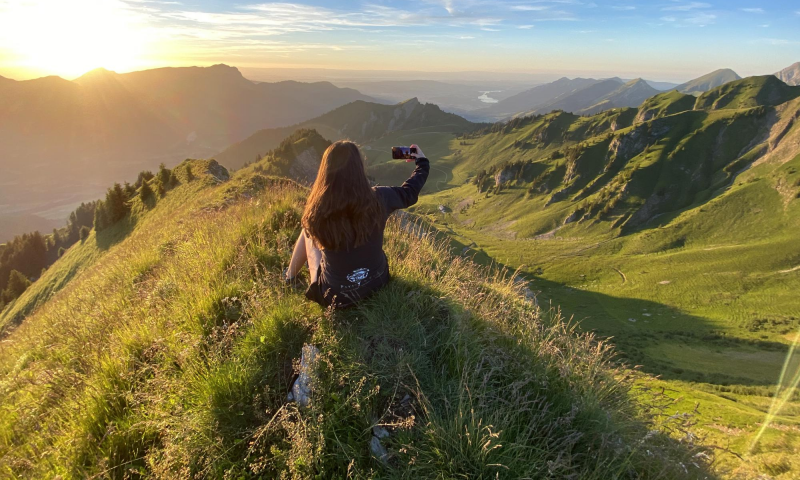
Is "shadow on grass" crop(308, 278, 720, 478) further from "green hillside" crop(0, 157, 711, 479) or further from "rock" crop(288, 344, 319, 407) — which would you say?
"rock" crop(288, 344, 319, 407)

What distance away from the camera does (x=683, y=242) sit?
365 feet

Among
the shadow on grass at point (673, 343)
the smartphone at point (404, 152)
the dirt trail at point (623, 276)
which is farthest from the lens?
the dirt trail at point (623, 276)

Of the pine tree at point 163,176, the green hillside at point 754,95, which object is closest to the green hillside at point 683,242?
the green hillside at point 754,95

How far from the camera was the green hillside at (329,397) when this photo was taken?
→ 2746mm

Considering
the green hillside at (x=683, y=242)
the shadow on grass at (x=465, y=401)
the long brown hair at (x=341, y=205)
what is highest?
the long brown hair at (x=341, y=205)

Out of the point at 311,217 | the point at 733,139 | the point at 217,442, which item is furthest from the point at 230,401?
the point at 733,139

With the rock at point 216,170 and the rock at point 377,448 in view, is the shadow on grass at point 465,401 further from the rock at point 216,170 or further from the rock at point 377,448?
the rock at point 216,170

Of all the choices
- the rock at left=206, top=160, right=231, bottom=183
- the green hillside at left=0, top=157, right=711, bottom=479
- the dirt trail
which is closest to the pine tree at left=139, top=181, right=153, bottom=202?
the rock at left=206, top=160, right=231, bottom=183

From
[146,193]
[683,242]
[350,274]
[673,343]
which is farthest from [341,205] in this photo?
[683,242]

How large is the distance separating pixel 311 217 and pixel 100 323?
11.3ft

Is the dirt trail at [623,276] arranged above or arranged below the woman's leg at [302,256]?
below

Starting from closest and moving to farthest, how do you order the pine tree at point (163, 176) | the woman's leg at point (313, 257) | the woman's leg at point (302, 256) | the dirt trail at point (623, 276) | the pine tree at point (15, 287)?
the woman's leg at point (313, 257) < the woman's leg at point (302, 256) < the pine tree at point (163, 176) < the pine tree at point (15, 287) < the dirt trail at point (623, 276)

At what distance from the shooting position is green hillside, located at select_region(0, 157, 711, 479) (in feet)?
9.01

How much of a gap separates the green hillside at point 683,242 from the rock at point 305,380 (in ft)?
13.2
